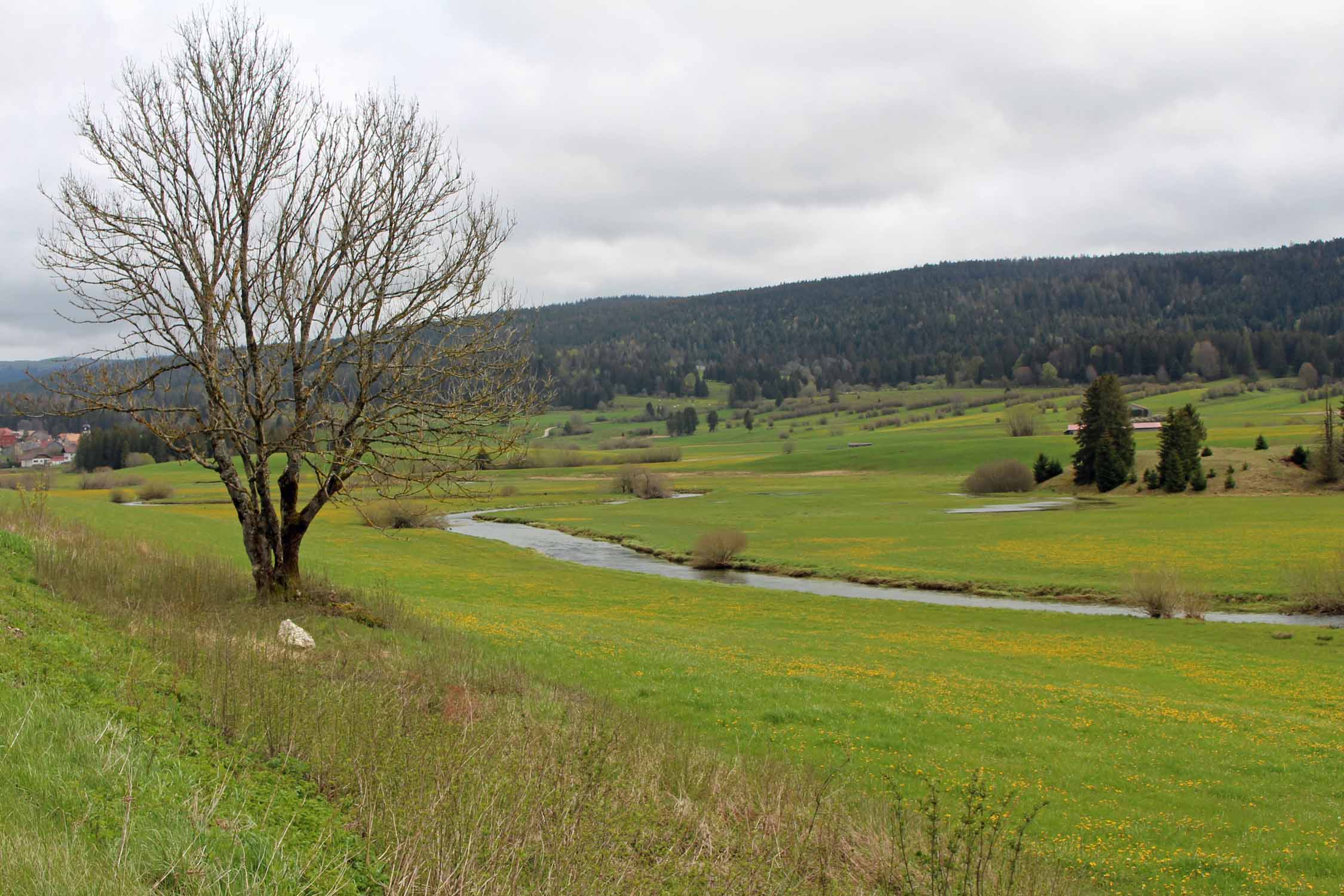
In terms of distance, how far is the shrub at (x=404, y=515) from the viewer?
61281mm

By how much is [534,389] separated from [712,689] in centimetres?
728

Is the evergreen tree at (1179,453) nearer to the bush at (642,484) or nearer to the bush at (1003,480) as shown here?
the bush at (1003,480)

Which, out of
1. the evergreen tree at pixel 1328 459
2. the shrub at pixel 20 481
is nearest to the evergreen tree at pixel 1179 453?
the evergreen tree at pixel 1328 459

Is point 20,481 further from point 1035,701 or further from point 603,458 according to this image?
point 603,458

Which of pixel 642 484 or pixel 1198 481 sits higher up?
pixel 642 484

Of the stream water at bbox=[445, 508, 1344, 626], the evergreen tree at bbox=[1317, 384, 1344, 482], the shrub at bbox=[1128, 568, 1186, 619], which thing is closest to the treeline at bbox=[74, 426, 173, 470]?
the stream water at bbox=[445, 508, 1344, 626]

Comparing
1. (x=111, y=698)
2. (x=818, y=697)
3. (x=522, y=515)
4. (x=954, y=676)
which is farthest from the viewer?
(x=522, y=515)

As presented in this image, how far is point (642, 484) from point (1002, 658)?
74.2m

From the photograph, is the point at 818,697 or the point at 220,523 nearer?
the point at 818,697

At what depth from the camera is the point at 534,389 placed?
1803cm

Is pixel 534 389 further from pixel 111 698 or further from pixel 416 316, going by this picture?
pixel 111 698

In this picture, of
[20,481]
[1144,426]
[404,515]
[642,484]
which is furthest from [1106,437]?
[20,481]

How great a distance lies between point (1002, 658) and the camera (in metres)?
24.3

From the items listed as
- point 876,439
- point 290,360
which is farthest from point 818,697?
point 876,439
